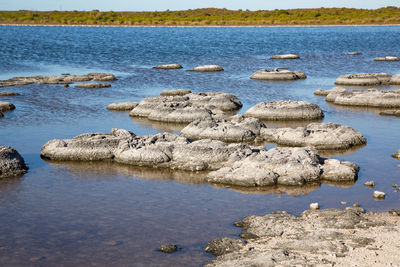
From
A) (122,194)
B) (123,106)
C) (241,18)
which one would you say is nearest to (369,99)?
(123,106)

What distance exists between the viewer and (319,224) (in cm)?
1122

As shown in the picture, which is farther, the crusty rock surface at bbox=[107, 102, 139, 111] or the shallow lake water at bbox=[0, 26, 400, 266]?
the crusty rock surface at bbox=[107, 102, 139, 111]

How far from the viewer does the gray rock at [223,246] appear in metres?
10.2

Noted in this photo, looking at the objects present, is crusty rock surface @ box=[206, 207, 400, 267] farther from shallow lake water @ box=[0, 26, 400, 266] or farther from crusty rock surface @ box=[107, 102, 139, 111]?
crusty rock surface @ box=[107, 102, 139, 111]

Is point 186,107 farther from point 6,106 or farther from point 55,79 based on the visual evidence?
point 55,79

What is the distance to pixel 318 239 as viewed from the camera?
10.3 metres

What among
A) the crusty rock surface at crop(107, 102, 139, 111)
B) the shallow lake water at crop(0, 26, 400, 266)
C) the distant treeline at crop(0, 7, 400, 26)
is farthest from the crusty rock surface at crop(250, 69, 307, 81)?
the distant treeline at crop(0, 7, 400, 26)

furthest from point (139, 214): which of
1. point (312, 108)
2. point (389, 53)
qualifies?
point (389, 53)

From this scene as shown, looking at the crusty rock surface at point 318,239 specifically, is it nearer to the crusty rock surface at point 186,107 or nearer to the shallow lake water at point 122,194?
the shallow lake water at point 122,194

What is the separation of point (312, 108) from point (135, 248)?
13.3 m

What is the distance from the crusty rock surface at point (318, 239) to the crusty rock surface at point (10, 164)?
6848 millimetres

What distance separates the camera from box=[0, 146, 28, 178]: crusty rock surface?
1519cm

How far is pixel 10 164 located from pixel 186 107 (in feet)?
27.9

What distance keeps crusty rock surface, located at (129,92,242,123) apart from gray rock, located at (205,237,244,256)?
10940mm
